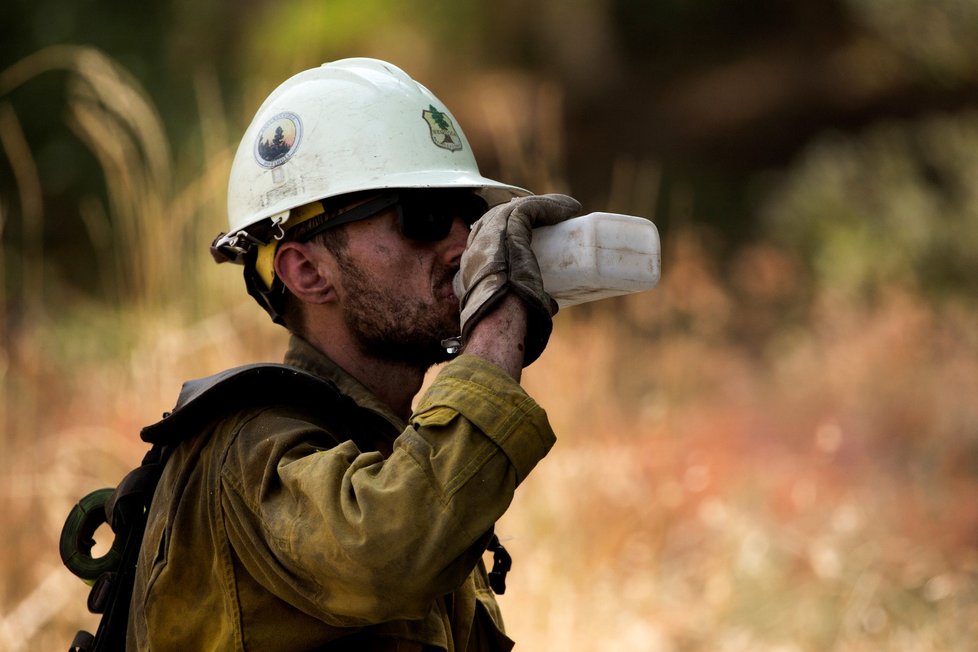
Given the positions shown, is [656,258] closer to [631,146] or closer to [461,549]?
[461,549]

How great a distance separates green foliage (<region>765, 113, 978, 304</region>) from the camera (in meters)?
8.34

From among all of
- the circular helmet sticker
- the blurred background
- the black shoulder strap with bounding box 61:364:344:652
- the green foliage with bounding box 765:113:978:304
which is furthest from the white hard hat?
the green foliage with bounding box 765:113:978:304

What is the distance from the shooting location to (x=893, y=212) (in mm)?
8914

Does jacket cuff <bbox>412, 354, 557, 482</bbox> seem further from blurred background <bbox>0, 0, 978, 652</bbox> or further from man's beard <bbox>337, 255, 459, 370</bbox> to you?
blurred background <bbox>0, 0, 978, 652</bbox>

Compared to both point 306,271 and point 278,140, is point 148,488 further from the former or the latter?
point 278,140

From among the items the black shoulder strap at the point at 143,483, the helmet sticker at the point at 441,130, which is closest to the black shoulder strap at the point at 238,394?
the black shoulder strap at the point at 143,483

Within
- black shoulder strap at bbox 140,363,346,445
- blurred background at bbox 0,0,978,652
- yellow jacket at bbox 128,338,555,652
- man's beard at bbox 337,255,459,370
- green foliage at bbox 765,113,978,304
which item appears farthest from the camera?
green foliage at bbox 765,113,978,304

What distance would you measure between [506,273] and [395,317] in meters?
0.48

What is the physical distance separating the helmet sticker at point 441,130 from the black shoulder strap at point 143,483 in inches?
27.8

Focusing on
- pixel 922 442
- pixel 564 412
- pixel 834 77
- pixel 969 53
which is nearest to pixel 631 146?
pixel 834 77

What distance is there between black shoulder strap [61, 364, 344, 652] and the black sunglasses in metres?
0.42

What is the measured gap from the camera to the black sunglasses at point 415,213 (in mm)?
2721

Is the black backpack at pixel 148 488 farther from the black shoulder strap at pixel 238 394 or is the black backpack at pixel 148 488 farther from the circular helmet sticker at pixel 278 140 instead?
the circular helmet sticker at pixel 278 140

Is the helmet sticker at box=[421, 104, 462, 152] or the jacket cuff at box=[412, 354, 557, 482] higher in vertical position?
the helmet sticker at box=[421, 104, 462, 152]
